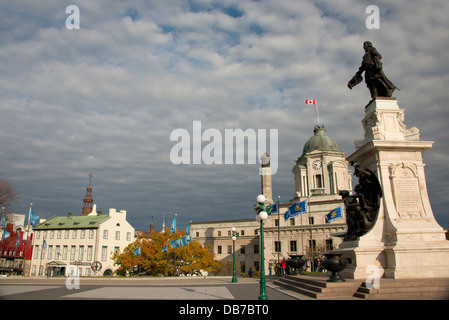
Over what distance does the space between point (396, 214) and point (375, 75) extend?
7427 mm

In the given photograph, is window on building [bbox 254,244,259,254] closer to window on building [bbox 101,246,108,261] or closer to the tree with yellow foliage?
the tree with yellow foliage

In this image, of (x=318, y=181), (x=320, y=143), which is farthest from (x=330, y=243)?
(x=320, y=143)

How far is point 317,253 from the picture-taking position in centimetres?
5344

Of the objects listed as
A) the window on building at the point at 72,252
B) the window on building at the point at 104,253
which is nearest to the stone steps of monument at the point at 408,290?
the window on building at the point at 104,253

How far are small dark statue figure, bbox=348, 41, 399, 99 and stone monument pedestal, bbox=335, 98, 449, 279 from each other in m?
0.72

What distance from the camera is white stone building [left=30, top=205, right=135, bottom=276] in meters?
59.9

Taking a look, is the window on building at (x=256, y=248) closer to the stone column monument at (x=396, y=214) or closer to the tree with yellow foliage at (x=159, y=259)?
the tree with yellow foliage at (x=159, y=259)

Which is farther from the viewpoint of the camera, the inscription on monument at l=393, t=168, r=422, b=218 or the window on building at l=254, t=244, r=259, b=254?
the window on building at l=254, t=244, r=259, b=254

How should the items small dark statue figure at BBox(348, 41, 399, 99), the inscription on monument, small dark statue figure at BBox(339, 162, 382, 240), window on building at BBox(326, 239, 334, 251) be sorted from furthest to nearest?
window on building at BBox(326, 239, 334, 251), small dark statue figure at BBox(348, 41, 399, 99), small dark statue figure at BBox(339, 162, 382, 240), the inscription on monument

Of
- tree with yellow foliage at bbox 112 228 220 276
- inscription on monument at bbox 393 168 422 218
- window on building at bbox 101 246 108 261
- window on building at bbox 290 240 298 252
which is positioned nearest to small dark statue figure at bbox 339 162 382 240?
inscription on monument at bbox 393 168 422 218

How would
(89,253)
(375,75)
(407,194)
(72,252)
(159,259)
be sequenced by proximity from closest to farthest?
1. (407,194)
2. (375,75)
3. (159,259)
4. (89,253)
5. (72,252)

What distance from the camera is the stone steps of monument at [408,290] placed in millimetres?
11000

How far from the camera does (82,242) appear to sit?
6162 centimetres

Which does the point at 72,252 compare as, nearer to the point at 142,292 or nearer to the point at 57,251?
the point at 57,251
